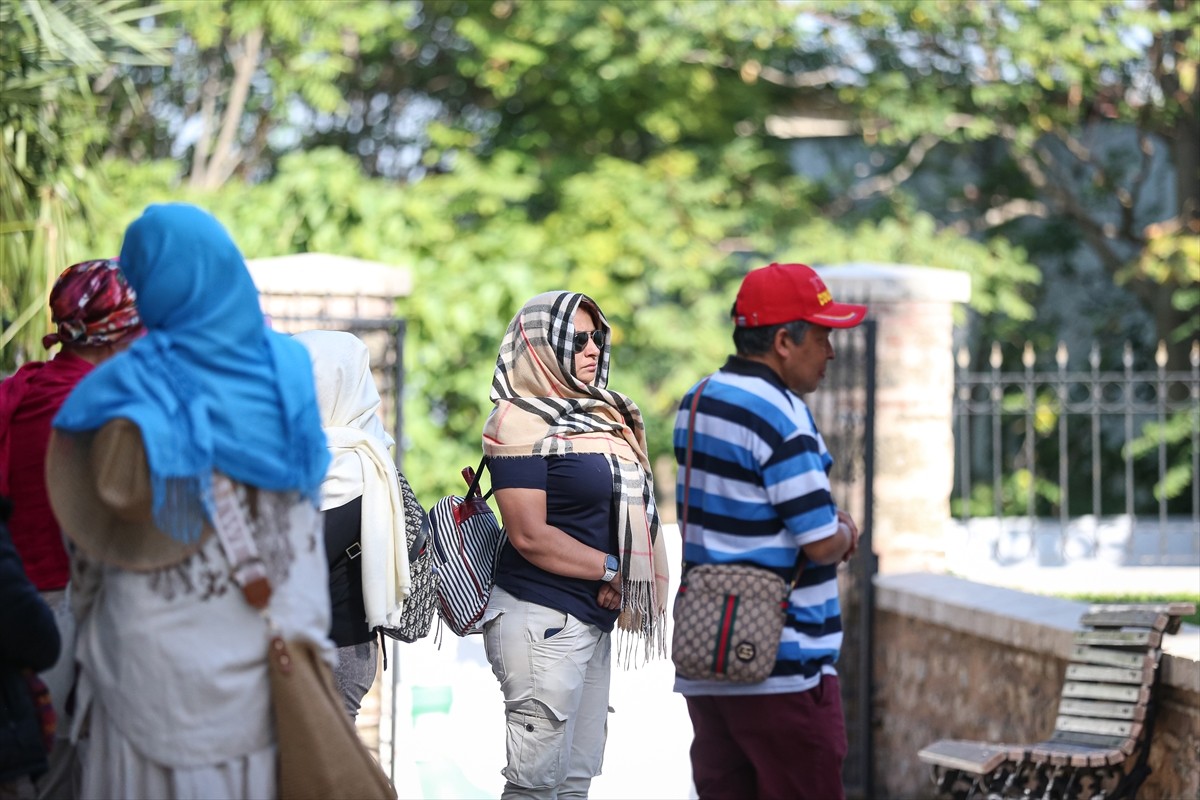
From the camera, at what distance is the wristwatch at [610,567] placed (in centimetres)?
403

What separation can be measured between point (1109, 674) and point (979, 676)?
1275mm

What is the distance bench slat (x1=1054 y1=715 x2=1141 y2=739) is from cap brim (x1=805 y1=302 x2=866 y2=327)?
83.4 inches

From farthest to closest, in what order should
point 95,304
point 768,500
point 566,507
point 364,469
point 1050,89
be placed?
point 1050,89 → point 566,507 → point 364,469 → point 768,500 → point 95,304

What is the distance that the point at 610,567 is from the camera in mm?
4047

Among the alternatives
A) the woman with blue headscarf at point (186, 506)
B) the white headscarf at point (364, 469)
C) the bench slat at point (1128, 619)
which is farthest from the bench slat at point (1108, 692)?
the woman with blue headscarf at point (186, 506)

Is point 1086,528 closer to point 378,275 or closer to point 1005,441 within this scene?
point 1005,441

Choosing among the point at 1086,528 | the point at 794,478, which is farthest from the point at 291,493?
the point at 1086,528

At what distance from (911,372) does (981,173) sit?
895cm

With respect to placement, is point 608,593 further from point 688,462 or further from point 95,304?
point 95,304

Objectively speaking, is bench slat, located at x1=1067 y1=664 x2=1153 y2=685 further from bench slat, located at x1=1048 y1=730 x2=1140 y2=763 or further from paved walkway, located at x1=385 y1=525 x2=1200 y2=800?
paved walkway, located at x1=385 y1=525 x2=1200 y2=800

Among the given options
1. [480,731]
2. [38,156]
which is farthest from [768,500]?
[38,156]

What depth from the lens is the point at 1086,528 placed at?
12.1 m

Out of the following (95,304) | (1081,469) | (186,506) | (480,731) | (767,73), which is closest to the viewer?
(186,506)

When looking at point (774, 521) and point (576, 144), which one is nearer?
point (774, 521)
